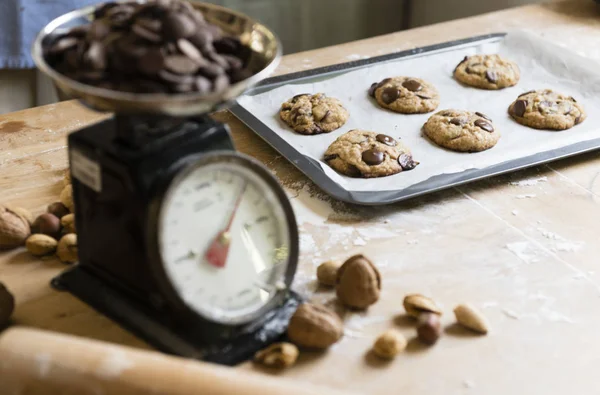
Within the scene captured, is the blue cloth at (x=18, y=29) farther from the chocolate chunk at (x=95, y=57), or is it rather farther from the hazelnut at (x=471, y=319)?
the hazelnut at (x=471, y=319)

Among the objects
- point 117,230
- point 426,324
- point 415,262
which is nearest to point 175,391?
point 117,230

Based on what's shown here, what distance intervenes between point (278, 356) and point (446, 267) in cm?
35

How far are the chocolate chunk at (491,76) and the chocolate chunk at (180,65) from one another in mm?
1109

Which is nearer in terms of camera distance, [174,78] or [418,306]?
[174,78]

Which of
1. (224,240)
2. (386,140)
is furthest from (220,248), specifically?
(386,140)

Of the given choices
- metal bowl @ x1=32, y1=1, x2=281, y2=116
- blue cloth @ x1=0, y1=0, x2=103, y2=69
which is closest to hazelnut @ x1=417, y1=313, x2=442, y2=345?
metal bowl @ x1=32, y1=1, x2=281, y2=116

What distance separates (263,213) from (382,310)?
0.24 meters

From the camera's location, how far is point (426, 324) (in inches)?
40.1

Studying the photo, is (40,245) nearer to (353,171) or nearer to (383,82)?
(353,171)

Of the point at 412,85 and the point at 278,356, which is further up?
the point at 412,85

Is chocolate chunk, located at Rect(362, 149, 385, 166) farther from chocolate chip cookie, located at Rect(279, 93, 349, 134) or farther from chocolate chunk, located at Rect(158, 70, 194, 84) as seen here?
chocolate chunk, located at Rect(158, 70, 194, 84)

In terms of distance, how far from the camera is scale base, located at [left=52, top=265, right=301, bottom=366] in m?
0.97

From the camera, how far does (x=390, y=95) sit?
1723 mm

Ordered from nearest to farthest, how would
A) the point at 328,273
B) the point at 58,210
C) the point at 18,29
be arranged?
the point at 328,273 < the point at 58,210 < the point at 18,29
